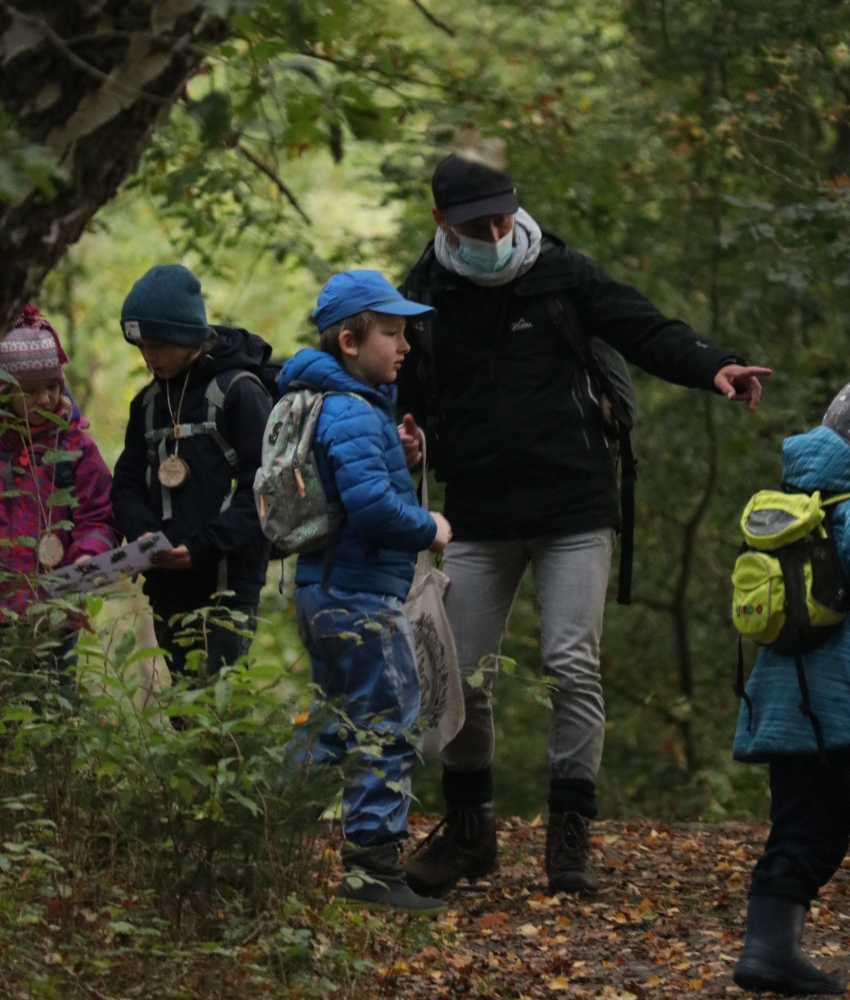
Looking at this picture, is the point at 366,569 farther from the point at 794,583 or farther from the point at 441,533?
the point at 794,583

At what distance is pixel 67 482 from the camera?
18.6ft

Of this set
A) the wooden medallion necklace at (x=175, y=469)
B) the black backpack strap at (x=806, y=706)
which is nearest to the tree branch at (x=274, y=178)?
the wooden medallion necklace at (x=175, y=469)

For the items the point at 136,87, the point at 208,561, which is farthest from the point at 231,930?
the point at 136,87

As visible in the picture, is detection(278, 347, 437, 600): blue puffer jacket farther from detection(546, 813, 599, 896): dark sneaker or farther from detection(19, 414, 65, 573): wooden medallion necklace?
detection(546, 813, 599, 896): dark sneaker

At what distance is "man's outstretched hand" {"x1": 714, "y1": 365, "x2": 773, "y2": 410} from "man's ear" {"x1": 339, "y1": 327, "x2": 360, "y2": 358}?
1191mm

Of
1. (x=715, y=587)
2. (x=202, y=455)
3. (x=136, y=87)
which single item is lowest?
(x=715, y=587)

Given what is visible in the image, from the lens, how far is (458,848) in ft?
18.8

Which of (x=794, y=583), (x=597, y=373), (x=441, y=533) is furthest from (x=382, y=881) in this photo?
(x=597, y=373)

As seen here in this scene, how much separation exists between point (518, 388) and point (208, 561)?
121 centimetres

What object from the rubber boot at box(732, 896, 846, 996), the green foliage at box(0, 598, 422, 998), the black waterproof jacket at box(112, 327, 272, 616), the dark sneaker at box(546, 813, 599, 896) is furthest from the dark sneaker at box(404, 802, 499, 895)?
the rubber boot at box(732, 896, 846, 996)

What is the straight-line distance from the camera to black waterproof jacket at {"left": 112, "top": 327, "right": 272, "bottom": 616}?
17.6 feet

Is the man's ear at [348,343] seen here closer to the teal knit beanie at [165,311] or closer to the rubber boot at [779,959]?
the teal knit beanie at [165,311]

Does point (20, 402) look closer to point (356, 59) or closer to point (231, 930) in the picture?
point (231, 930)

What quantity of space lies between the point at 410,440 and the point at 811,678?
5.17 feet
